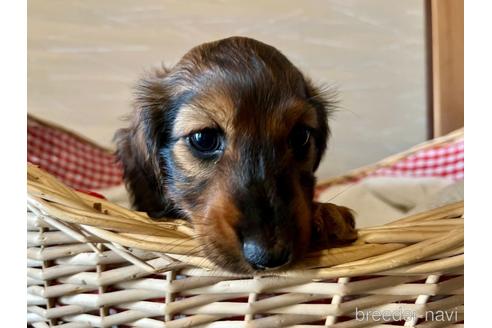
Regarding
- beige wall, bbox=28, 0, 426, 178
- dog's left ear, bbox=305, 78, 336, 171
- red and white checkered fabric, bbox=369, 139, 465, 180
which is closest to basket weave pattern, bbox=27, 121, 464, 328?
dog's left ear, bbox=305, 78, 336, 171

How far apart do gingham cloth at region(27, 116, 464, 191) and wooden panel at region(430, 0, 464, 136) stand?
124 millimetres

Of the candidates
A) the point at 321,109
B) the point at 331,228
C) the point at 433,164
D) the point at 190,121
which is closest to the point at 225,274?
the point at 331,228

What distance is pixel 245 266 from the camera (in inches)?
31.9

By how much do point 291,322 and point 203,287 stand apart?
137mm

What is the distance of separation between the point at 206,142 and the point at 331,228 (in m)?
0.25

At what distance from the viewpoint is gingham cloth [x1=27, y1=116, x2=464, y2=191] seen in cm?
182

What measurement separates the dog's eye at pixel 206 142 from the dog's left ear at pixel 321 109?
0.78 feet

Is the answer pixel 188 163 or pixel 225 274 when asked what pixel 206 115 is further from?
pixel 225 274

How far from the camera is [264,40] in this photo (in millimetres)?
1396

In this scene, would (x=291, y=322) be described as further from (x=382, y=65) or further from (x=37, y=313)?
(x=382, y=65)

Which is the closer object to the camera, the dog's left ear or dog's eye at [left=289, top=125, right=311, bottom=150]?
dog's eye at [left=289, top=125, right=311, bottom=150]

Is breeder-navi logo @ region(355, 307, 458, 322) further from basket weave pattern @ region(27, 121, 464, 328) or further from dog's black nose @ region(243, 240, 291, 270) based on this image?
dog's black nose @ region(243, 240, 291, 270)

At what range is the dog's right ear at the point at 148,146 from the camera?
3.70 ft
